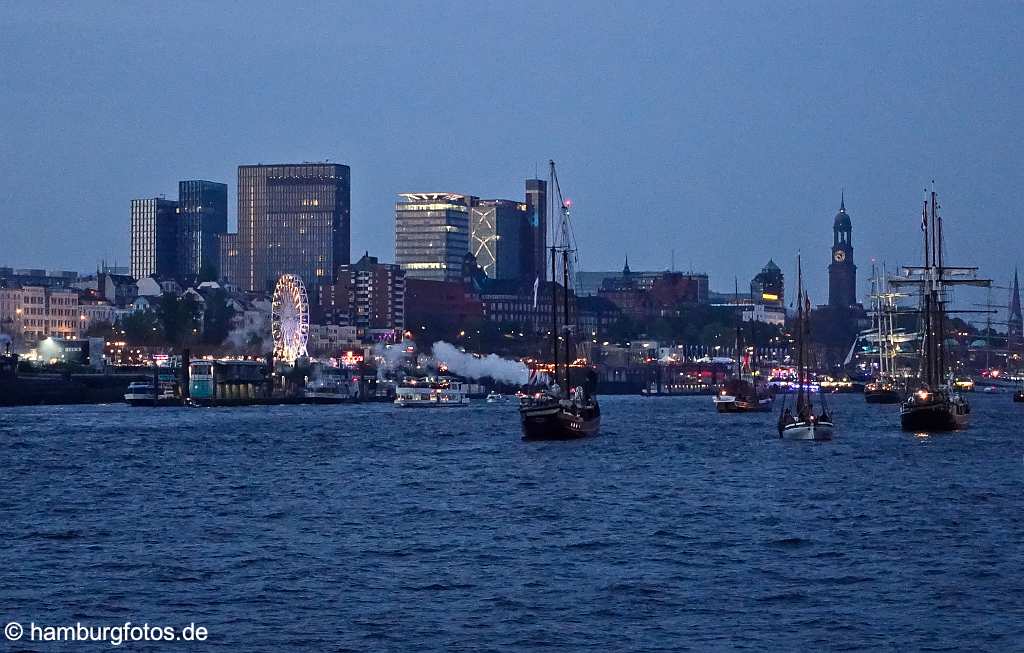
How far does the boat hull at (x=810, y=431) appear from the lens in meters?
101

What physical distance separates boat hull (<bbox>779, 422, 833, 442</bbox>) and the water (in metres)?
6.21

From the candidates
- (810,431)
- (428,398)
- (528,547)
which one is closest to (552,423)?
(810,431)

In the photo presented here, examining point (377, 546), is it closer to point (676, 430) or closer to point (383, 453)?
point (383, 453)

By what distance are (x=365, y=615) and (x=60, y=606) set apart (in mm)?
6649

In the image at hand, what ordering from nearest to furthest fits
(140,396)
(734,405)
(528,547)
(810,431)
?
(528,547) → (810,431) → (734,405) → (140,396)

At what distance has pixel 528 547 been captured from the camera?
1953 inches

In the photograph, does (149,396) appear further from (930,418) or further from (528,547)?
(528,547)

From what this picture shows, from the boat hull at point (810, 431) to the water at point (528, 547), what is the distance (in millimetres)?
6208

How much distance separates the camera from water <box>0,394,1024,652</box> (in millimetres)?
36938

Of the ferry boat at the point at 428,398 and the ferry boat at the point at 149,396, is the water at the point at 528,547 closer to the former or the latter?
the ferry boat at the point at 428,398

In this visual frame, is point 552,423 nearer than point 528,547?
No

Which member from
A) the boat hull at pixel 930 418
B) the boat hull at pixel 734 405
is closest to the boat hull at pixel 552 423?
the boat hull at pixel 930 418

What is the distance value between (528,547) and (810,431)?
178 feet

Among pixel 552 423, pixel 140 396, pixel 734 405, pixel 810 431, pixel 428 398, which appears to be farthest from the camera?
pixel 428 398
